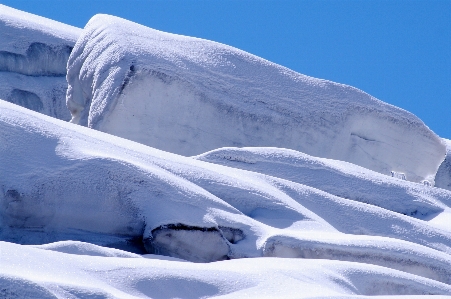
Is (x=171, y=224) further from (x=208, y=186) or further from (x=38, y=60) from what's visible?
(x=38, y=60)

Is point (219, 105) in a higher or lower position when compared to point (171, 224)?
higher

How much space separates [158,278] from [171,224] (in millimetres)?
1153

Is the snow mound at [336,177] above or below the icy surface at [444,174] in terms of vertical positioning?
below

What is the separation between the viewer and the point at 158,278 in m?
3.93

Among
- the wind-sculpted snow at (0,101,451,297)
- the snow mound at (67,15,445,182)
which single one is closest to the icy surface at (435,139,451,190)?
the snow mound at (67,15,445,182)

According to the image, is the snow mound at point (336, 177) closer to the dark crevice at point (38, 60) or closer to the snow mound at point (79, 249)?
the snow mound at point (79, 249)

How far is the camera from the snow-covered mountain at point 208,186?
411 cm

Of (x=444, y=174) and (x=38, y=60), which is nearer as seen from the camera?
(x=444, y=174)

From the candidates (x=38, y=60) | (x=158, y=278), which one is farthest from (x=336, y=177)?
(x=38, y=60)

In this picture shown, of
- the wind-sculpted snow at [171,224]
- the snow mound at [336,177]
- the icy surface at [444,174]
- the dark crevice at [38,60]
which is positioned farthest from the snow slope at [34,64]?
the wind-sculpted snow at [171,224]

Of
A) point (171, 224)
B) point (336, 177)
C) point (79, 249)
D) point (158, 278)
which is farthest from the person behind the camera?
point (336, 177)

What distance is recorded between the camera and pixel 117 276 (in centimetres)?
384

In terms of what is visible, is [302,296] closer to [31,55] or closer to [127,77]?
[127,77]

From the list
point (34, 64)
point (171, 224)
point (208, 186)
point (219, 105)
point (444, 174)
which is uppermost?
point (34, 64)
